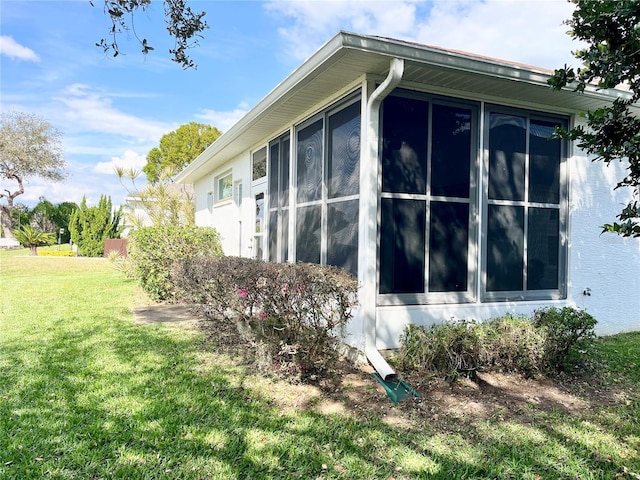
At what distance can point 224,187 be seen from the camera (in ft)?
38.1

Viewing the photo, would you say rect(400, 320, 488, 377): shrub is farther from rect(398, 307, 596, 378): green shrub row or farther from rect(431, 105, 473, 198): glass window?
rect(431, 105, 473, 198): glass window

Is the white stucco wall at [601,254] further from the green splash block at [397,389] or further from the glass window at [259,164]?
the glass window at [259,164]

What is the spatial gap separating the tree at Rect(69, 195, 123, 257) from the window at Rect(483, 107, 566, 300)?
2242 cm

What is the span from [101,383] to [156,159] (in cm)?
2944

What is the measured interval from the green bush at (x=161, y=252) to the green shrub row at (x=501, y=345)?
5.05 m

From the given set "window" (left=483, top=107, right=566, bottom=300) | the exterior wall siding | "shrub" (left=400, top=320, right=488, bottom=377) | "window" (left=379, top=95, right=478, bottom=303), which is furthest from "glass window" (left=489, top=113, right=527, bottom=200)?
"shrub" (left=400, top=320, right=488, bottom=377)

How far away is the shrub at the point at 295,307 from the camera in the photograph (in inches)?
148

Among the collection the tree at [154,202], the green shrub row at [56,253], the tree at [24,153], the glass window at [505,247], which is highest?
the tree at [24,153]

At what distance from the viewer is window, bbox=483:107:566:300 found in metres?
5.25

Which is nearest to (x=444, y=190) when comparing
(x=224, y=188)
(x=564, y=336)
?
(x=564, y=336)

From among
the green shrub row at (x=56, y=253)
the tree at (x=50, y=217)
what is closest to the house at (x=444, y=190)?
the green shrub row at (x=56, y=253)

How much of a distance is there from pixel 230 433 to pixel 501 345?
2.81 metres

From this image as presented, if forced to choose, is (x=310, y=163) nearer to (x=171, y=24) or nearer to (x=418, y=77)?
(x=418, y=77)

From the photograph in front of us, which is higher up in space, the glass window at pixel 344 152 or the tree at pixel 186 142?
the tree at pixel 186 142
